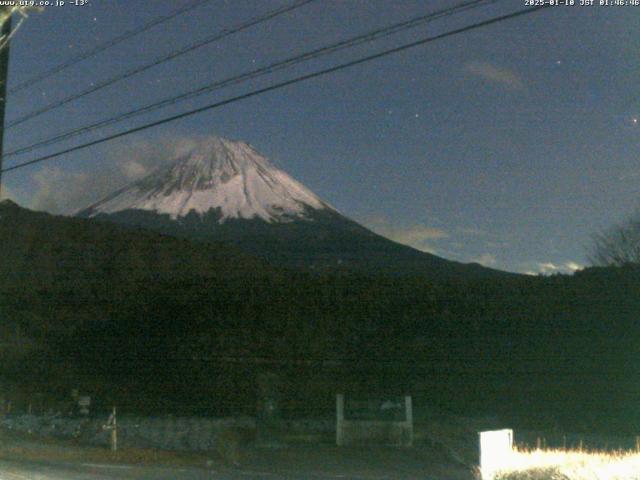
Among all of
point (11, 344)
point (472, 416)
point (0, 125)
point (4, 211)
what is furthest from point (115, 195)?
point (0, 125)

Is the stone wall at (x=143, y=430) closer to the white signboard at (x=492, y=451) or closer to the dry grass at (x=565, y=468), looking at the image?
the white signboard at (x=492, y=451)

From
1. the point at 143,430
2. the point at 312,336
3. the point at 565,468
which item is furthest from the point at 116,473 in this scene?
the point at 312,336

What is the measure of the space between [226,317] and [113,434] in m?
14.5

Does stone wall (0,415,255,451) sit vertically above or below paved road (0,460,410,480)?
below

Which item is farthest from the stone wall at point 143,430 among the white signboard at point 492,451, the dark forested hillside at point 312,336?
the white signboard at point 492,451

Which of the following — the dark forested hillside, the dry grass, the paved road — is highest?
the dark forested hillside

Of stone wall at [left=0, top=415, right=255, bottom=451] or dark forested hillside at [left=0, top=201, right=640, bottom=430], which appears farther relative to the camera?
dark forested hillside at [left=0, top=201, right=640, bottom=430]

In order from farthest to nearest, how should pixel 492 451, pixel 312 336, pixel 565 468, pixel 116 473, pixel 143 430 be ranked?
1. pixel 312 336
2. pixel 143 430
3. pixel 116 473
4. pixel 492 451
5. pixel 565 468

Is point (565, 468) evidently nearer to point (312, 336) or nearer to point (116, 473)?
point (116, 473)

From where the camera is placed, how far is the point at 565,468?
33.7ft

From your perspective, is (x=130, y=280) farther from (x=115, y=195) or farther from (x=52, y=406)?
(x=115, y=195)

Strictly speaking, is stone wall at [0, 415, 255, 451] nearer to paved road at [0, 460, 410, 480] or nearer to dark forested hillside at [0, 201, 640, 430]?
dark forested hillside at [0, 201, 640, 430]

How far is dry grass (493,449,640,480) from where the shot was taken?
9445 millimetres

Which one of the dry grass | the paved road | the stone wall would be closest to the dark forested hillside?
the stone wall
